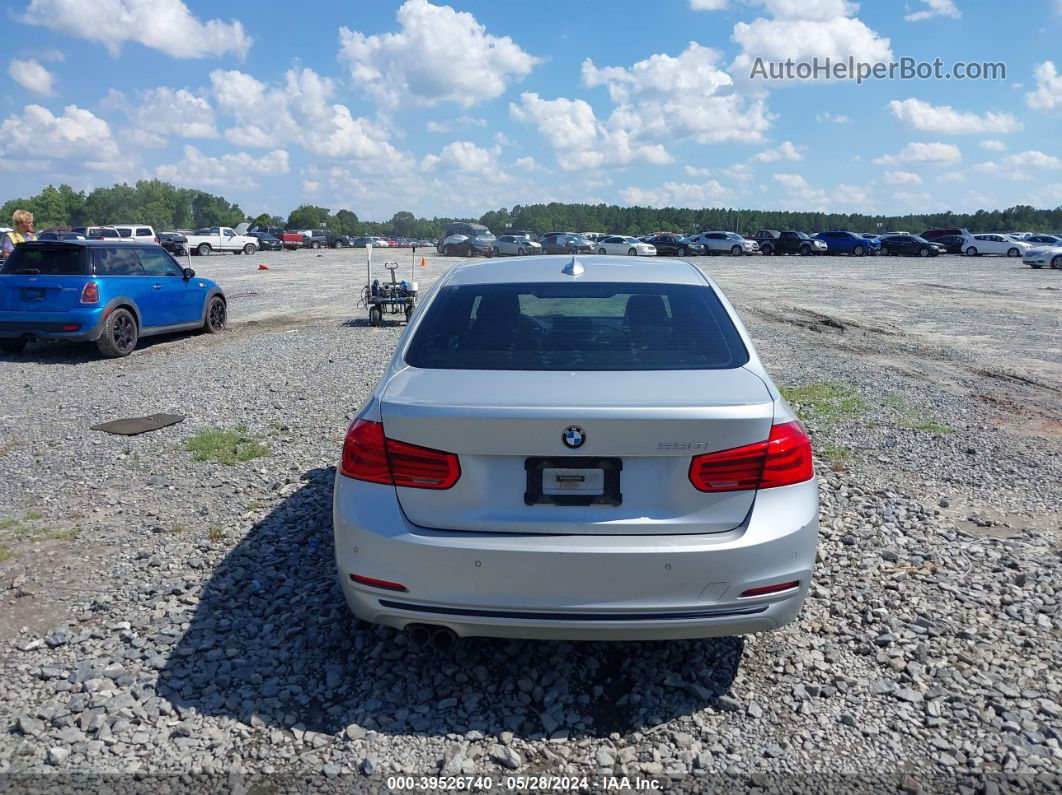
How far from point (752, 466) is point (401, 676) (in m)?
1.74

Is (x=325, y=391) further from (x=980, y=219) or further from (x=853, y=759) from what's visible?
(x=980, y=219)

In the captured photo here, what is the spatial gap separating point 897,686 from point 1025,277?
→ 117 ft

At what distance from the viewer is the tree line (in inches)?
4806

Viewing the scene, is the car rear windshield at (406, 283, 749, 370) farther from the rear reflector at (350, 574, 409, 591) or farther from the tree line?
the tree line

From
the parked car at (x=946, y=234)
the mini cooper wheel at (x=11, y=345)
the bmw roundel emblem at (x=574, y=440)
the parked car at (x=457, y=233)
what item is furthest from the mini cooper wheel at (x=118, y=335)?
the parked car at (x=946, y=234)

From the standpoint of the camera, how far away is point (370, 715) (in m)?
3.29

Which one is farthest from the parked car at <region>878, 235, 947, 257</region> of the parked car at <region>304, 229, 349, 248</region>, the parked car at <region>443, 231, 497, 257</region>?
the parked car at <region>304, 229, 349, 248</region>

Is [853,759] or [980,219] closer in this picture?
[853,759]

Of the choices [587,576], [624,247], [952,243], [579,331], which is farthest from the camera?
[952,243]

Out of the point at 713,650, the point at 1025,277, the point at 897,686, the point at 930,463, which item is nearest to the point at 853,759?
the point at 897,686

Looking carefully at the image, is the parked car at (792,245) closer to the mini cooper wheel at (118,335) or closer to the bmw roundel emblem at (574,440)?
the mini cooper wheel at (118,335)

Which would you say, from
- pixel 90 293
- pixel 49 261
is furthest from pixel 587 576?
pixel 49 261

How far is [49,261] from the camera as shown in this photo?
455 inches

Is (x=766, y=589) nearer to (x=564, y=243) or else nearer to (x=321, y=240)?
(x=564, y=243)
